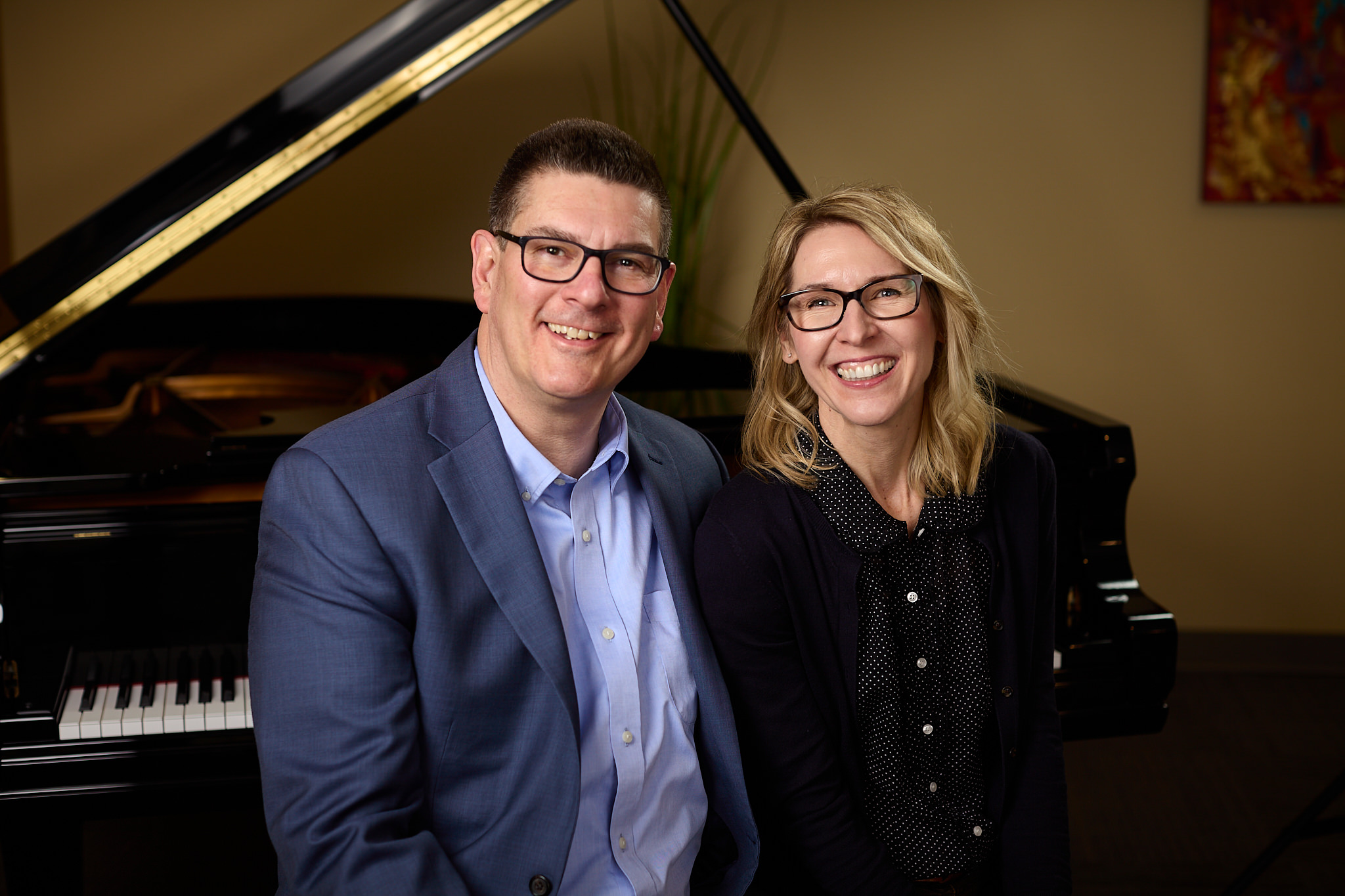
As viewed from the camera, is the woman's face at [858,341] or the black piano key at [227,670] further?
the black piano key at [227,670]

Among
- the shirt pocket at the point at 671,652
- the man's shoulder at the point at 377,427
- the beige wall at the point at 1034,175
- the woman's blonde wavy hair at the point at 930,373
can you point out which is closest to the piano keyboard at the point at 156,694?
the man's shoulder at the point at 377,427

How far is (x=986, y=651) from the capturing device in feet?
4.66

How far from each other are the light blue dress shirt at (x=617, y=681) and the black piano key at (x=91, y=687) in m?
0.88

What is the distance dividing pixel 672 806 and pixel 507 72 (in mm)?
3301

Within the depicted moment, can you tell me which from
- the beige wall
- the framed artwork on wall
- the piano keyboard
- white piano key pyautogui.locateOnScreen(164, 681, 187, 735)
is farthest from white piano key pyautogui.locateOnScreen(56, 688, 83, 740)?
the framed artwork on wall

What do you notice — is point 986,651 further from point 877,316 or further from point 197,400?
point 197,400

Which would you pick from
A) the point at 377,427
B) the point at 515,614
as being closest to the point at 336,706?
the point at 515,614

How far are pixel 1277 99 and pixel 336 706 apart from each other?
12.6ft

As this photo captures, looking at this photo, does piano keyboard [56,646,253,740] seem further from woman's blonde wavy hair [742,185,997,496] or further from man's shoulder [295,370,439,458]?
woman's blonde wavy hair [742,185,997,496]

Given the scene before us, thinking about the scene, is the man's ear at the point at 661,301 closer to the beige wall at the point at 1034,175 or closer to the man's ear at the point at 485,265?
the man's ear at the point at 485,265

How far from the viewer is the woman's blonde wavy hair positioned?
4.51 ft

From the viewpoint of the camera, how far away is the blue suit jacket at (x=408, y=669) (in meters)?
1.14

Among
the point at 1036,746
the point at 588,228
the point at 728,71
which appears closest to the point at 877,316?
the point at 588,228

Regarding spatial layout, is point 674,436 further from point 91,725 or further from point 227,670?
point 91,725
